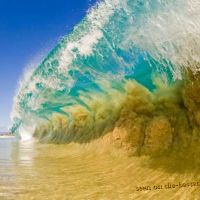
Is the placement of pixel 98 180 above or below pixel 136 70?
below

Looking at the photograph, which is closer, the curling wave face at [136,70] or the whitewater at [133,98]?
the whitewater at [133,98]

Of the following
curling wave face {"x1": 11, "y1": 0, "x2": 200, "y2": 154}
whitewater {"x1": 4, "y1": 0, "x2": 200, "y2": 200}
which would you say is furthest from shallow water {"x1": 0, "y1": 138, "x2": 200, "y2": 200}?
curling wave face {"x1": 11, "y1": 0, "x2": 200, "y2": 154}

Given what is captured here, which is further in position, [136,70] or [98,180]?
[136,70]

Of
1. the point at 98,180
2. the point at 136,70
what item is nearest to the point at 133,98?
the point at 136,70

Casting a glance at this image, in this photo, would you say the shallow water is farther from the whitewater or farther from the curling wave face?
the curling wave face

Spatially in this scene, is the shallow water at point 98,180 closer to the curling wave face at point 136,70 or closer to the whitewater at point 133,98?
the whitewater at point 133,98

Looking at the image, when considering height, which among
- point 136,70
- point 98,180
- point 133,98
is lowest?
point 98,180

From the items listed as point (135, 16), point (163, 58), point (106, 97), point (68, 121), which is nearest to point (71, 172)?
point (163, 58)

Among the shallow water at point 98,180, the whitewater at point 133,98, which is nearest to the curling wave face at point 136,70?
the whitewater at point 133,98

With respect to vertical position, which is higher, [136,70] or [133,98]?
[136,70]

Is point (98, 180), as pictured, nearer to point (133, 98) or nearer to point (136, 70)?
point (133, 98)
